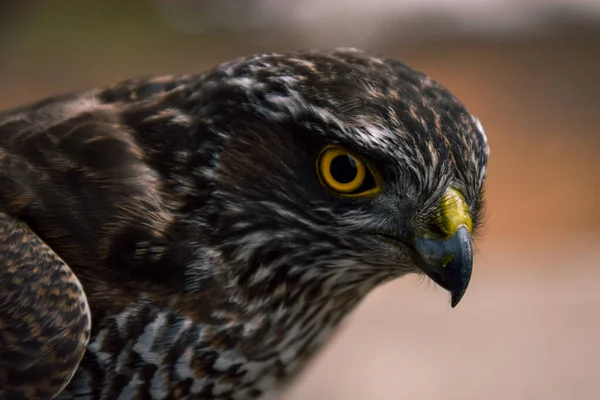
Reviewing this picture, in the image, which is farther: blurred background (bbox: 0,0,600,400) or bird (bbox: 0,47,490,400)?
blurred background (bbox: 0,0,600,400)

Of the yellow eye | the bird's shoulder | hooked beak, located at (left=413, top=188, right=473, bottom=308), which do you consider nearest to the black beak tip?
hooked beak, located at (left=413, top=188, right=473, bottom=308)

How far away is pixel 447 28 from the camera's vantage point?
43.1 ft

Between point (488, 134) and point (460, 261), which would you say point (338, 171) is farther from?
point (488, 134)

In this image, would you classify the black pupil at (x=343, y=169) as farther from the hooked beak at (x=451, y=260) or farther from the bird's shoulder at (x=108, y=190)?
the bird's shoulder at (x=108, y=190)

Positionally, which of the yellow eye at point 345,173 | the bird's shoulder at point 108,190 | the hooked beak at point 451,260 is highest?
the yellow eye at point 345,173

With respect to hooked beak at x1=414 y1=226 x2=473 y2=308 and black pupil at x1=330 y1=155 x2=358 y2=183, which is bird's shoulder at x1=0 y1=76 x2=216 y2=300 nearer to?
black pupil at x1=330 y1=155 x2=358 y2=183

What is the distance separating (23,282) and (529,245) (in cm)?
701

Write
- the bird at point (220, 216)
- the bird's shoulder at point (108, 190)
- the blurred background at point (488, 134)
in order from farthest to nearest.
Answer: the blurred background at point (488, 134) < the bird's shoulder at point (108, 190) < the bird at point (220, 216)

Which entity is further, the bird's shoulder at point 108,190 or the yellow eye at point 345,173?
the bird's shoulder at point 108,190

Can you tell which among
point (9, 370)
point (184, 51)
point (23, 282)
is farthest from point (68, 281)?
point (184, 51)

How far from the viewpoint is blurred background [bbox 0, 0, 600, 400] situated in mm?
6246

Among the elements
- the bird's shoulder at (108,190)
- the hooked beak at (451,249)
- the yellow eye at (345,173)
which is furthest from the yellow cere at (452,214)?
the bird's shoulder at (108,190)

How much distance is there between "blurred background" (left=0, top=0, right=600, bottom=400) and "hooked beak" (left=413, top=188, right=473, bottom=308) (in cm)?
91

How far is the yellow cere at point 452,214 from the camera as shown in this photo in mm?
2338
